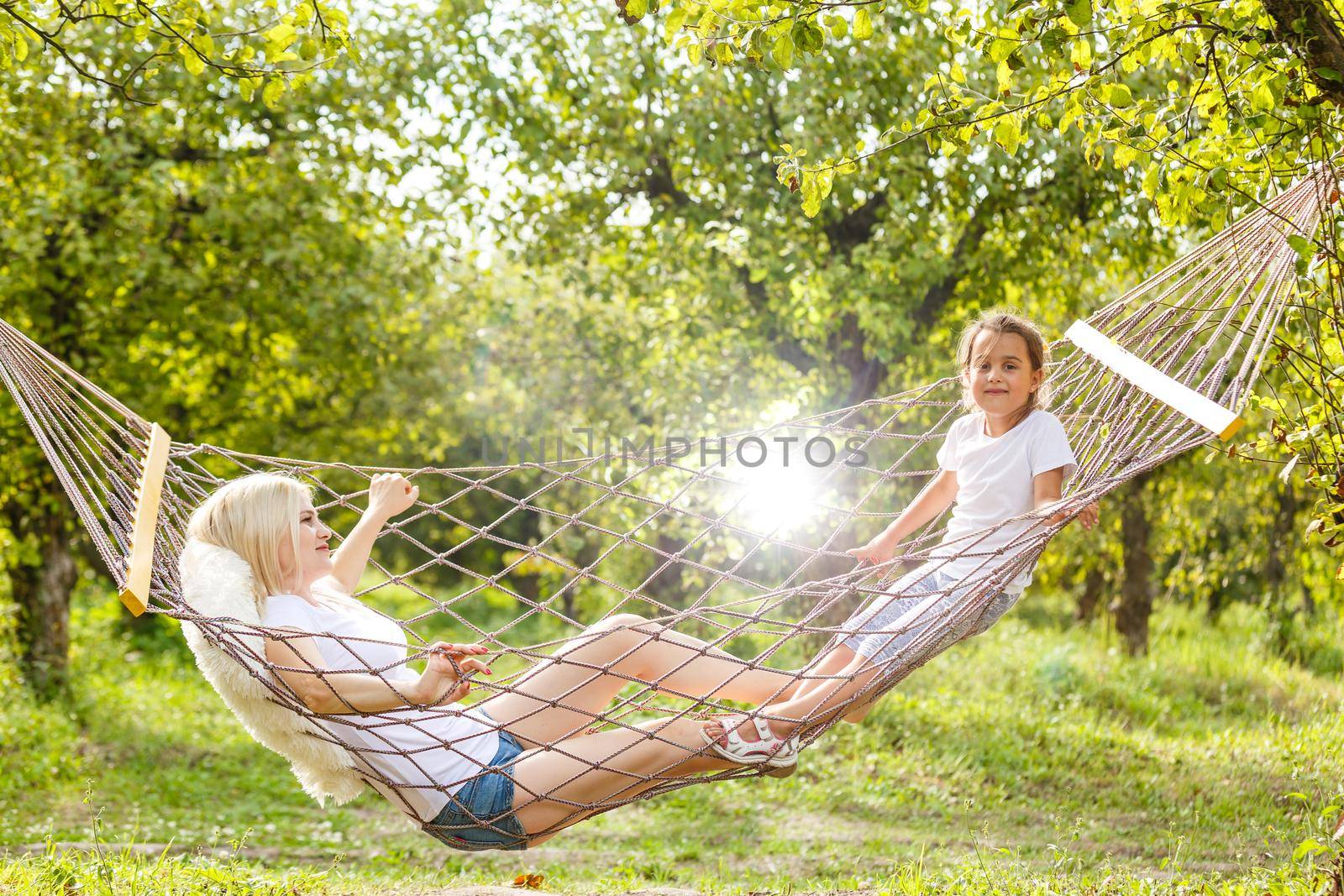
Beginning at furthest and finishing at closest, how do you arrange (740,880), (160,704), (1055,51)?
(160,704) → (740,880) → (1055,51)

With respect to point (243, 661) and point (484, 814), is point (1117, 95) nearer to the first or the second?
point (484, 814)

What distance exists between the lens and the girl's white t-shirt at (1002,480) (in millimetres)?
2248

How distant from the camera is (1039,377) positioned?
245 centimetres

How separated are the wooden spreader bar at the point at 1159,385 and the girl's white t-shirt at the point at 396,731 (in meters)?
1.24

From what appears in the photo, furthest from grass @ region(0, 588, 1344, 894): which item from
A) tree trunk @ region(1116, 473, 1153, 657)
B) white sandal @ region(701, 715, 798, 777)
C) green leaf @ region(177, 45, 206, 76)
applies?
green leaf @ region(177, 45, 206, 76)

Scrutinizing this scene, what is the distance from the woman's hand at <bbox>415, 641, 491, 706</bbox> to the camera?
Answer: 6.13ft

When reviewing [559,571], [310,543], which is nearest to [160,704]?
[559,571]

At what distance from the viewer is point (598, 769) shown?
2027 mm

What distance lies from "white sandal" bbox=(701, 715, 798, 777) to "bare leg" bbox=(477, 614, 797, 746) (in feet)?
0.18

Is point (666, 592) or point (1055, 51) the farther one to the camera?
point (666, 592)

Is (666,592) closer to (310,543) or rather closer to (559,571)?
(559,571)

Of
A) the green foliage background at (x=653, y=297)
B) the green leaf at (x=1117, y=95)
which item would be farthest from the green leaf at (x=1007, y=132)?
the green foliage background at (x=653, y=297)

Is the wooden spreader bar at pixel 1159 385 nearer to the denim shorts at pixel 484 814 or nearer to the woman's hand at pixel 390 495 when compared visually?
the denim shorts at pixel 484 814

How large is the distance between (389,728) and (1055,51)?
161 cm
